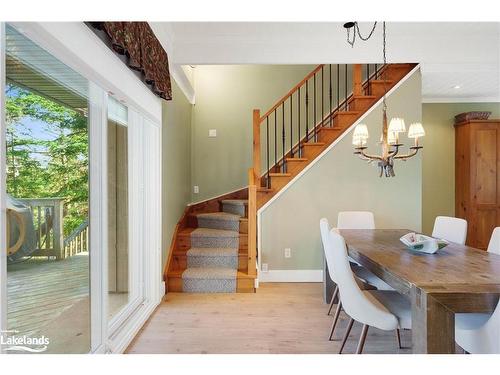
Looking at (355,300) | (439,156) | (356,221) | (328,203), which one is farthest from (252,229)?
(439,156)

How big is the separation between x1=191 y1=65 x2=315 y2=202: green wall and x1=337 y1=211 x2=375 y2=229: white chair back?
7.19 feet

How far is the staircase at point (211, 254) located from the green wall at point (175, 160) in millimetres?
214

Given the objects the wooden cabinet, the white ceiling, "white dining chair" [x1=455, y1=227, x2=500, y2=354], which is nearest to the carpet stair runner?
the white ceiling

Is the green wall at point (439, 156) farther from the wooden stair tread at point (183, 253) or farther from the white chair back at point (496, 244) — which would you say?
the wooden stair tread at point (183, 253)

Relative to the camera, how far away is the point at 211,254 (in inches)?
137

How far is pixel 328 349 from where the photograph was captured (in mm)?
2139

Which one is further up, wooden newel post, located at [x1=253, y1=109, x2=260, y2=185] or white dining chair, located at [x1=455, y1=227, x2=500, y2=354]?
wooden newel post, located at [x1=253, y1=109, x2=260, y2=185]

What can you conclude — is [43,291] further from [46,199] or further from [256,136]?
[256,136]

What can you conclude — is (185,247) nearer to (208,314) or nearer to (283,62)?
(208,314)

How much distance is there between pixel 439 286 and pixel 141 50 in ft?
7.96

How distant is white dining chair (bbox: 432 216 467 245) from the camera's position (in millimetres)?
2555

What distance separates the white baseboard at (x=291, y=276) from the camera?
3639mm

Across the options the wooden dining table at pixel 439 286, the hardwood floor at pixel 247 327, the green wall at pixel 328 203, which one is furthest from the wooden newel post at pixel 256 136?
the wooden dining table at pixel 439 286

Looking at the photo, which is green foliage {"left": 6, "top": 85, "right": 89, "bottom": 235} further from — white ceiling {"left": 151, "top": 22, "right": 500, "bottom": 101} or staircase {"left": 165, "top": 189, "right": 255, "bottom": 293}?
white ceiling {"left": 151, "top": 22, "right": 500, "bottom": 101}
